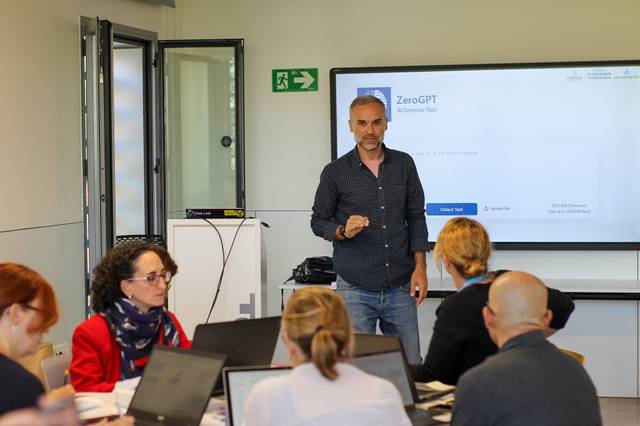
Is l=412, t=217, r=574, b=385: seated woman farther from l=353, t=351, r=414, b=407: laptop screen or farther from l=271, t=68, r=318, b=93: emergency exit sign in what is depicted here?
l=271, t=68, r=318, b=93: emergency exit sign

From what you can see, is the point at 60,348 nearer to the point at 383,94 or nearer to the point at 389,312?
the point at 389,312

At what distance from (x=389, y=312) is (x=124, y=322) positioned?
1.53 metres

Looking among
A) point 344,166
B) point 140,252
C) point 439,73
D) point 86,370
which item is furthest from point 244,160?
point 86,370

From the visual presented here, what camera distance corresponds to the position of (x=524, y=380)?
90.5 inches

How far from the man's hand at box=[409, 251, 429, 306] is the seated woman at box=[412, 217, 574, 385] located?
0.93 meters

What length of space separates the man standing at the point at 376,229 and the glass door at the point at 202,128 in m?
2.34

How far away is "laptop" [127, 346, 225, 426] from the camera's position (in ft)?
8.13

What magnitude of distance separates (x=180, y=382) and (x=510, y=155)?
172 inches

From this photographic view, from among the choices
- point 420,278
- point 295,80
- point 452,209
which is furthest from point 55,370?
point 295,80

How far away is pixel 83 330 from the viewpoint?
10.4 ft

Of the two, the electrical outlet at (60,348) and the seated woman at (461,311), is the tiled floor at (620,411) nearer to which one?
the seated woman at (461,311)

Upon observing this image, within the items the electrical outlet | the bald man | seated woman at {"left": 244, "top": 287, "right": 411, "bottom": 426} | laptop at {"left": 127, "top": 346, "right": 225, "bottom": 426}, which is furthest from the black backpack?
seated woman at {"left": 244, "top": 287, "right": 411, "bottom": 426}

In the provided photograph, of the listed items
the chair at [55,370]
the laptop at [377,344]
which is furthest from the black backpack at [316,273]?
the laptop at [377,344]

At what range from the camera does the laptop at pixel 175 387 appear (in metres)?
2.48
